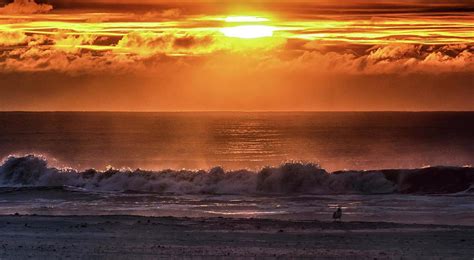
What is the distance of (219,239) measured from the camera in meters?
26.6

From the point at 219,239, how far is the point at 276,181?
65.3 ft

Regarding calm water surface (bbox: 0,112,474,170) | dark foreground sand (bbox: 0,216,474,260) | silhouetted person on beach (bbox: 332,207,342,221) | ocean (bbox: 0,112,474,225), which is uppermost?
calm water surface (bbox: 0,112,474,170)

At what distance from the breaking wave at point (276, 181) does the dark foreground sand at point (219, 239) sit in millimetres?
14839

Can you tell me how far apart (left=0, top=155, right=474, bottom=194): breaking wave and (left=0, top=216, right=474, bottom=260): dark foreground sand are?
48.7 ft

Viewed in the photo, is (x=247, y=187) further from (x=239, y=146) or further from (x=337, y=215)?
(x=239, y=146)

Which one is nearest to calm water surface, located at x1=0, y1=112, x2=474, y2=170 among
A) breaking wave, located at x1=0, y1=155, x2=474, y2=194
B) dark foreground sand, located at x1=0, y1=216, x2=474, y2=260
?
breaking wave, located at x1=0, y1=155, x2=474, y2=194

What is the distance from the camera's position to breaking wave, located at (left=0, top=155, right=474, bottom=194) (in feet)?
150

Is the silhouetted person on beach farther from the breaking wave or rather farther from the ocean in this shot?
the breaking wave

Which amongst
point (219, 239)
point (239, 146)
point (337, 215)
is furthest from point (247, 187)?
point (239, 146)

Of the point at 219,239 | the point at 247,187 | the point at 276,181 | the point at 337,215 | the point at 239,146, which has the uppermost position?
the point at 239,146

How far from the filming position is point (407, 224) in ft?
99.3

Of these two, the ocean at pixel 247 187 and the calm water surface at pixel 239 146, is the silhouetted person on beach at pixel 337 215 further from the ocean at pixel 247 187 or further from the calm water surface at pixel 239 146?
the calm water surface at pixel 239 146

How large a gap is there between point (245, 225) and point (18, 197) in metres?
15.3

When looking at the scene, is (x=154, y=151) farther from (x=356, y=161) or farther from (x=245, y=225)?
(x=245, y=225)
